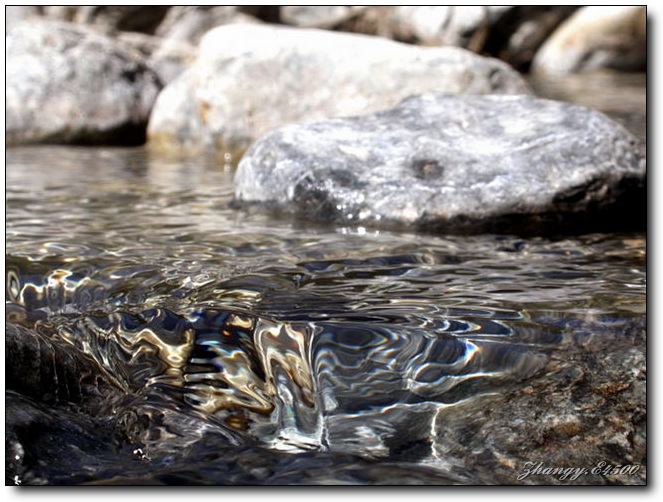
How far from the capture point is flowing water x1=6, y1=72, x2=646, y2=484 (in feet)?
7.21

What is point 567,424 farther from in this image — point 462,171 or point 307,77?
point 307,77

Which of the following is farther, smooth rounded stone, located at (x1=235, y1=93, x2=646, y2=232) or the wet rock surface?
smooth rounded stone, located at (x1=235, y1=93, x2=646, y2=232)

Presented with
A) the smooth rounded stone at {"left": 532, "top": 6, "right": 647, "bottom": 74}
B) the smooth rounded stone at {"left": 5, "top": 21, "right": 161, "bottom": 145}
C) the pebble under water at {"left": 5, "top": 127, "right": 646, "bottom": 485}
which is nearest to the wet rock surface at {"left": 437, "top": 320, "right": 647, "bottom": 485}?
the pebble under water at {"left": 5, "top": 127, "right": 646, "bottom": 485}

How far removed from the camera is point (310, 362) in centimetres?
254

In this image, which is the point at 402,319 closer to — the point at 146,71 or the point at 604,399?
the point at 604,399

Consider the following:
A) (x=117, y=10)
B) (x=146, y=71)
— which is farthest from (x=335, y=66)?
(x=117, y=10)

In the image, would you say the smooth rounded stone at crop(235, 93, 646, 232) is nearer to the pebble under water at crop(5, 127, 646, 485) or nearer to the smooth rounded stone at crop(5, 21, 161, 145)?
the pebble under water at crop(5, 127, 646, 485)

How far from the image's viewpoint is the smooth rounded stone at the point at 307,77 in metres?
6.69

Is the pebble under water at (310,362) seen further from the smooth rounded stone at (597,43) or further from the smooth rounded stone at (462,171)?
the smooth rounded stone at (597,43)

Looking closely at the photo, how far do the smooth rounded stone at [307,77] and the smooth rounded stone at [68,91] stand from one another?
3.06 feet

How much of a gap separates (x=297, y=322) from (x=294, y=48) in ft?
15.6

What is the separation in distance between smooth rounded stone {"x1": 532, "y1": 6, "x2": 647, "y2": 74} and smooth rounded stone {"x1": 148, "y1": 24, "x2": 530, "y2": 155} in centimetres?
1000

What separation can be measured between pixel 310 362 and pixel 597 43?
15.3 metres

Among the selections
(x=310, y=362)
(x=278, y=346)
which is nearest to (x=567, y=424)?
(x=310, y=362)
